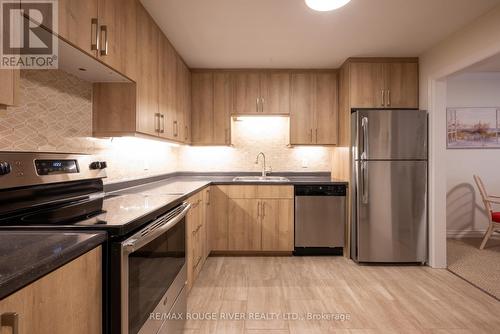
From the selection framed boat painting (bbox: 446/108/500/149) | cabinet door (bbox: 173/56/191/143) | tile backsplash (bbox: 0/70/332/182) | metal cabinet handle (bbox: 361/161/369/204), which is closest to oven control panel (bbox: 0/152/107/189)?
tile backsplash (bbox: 0/70/332/182)

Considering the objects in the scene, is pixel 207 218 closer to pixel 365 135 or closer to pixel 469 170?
pixel 365 135

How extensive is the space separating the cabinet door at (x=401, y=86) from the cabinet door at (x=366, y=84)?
10 cm

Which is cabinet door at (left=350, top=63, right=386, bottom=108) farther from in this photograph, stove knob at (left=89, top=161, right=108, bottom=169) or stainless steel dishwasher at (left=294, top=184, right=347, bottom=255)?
stove knob at (left=89, top=161, right=108, bottom=169)

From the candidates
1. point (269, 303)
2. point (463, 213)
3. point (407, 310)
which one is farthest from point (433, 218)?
point (269, 303)

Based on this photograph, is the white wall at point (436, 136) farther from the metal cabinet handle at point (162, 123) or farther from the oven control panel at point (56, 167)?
the oven control panel at point (56, 167)

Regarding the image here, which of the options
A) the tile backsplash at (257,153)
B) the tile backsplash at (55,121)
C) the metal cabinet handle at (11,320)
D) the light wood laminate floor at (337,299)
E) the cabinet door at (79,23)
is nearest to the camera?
the metal cabinet handle at (11,320)

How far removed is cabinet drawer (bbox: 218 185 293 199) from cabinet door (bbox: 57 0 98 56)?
2238 millimetres

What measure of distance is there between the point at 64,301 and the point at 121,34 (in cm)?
160

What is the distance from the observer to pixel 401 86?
3387mm

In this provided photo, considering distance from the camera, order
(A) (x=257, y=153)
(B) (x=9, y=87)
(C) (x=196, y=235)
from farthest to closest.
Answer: (A) (x=257, y=153) → (C) (x=196, y=235) → (B) (x=9, y=87)

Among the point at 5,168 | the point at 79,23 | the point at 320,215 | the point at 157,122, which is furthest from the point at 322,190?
the point at 5,168

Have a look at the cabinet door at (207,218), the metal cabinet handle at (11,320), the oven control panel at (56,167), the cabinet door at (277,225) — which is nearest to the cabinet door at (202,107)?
the cabinet door at (207,218)

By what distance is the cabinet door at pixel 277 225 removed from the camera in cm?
347

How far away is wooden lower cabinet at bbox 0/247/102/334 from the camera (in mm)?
691
